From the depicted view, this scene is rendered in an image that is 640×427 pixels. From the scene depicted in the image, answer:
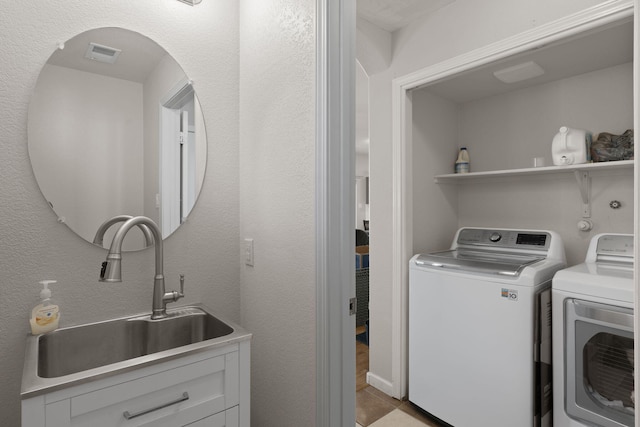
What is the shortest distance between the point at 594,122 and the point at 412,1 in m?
1.34

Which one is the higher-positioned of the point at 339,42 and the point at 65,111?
the point at 339,42

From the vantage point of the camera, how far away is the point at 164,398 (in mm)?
969

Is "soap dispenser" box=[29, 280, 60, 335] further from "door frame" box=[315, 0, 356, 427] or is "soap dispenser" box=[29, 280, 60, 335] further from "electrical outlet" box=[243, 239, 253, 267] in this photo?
"door frame" box=[315, 0, 356, 427]

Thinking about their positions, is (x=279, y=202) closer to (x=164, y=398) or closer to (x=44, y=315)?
(x=164, y=398)

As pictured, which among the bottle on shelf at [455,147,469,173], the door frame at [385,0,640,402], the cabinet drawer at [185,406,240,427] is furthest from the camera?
the bottle on shelf at [455,147,469,173]

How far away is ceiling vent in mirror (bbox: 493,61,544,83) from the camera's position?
1.96 meters

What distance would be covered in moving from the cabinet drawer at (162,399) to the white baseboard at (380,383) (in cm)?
154

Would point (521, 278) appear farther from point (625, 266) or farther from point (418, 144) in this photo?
point (418, 144)

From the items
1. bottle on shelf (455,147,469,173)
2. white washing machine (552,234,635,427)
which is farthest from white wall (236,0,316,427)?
bottle on shelf (455,147,469,173)

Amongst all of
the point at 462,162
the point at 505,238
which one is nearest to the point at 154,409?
the point at 505,238

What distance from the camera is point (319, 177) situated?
1.10 meters

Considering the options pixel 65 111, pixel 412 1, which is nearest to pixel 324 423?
pixel 65 111

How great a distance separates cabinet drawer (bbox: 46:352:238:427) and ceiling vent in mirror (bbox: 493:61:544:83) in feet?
6.98

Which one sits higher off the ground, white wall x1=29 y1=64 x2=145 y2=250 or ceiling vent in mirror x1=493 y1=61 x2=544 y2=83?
ceiling vent in mirror x1=493 y1=61 x2=544 y2=83
